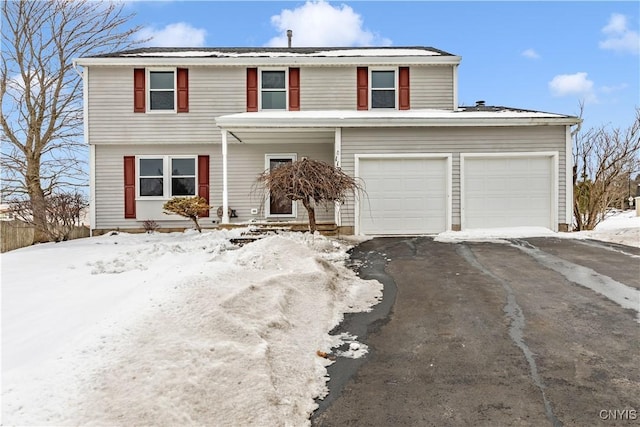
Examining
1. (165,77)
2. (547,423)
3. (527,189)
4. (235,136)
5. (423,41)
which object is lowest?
(547,423)

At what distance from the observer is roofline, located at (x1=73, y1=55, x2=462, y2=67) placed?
516 inches

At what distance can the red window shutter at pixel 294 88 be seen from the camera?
13.4 meters

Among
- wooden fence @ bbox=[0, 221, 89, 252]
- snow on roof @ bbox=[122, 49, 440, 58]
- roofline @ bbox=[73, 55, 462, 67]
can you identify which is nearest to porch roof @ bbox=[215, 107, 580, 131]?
roofline @ bbox=[73, 55, 462, 67]

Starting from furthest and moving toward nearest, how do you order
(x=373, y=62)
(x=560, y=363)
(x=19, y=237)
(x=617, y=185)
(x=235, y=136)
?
(x=617, y=185) < (x=373, y=62) < (x=235, y=136) < (x=19, y=237) < (x=560, y=363)

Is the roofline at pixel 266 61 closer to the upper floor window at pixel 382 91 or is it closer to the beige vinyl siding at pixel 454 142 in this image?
the upper floor window at pixel 382 91

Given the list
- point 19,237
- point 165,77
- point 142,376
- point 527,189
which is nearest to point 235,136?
point 165,77

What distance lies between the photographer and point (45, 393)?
2193mm

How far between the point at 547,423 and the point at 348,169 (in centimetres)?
893

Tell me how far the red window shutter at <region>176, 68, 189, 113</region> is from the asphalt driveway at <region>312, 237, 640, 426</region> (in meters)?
9.61

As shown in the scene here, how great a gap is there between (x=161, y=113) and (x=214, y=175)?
2727 millimetres

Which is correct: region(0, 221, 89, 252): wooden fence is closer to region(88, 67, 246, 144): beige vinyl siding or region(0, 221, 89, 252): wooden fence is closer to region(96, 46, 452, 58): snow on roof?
region(88, 67, 246, 144): beige vinyl siding

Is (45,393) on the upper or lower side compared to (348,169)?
lower

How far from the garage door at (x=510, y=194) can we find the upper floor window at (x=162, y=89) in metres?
9.74

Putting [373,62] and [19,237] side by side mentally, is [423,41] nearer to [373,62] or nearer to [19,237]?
[373,62]
